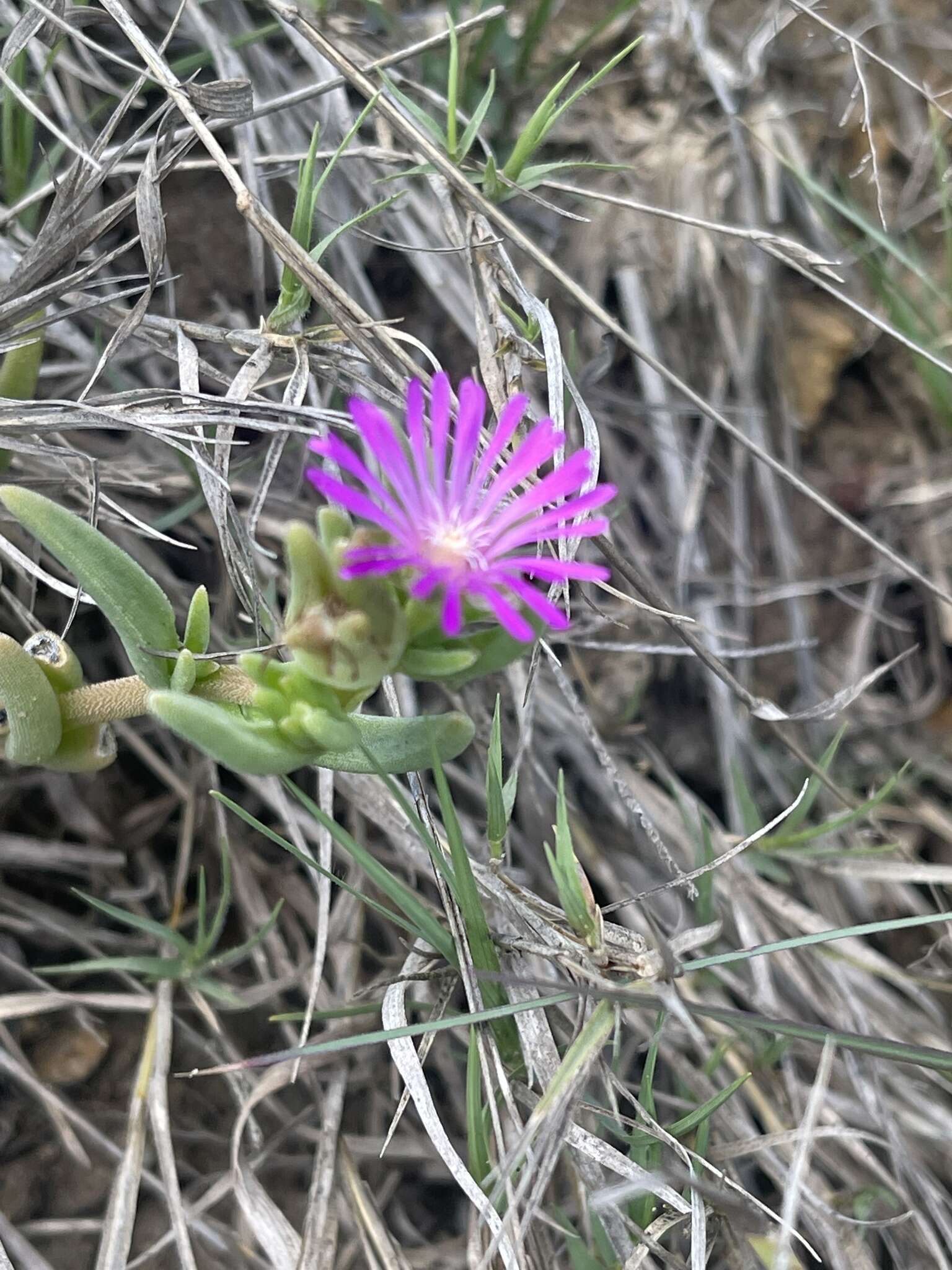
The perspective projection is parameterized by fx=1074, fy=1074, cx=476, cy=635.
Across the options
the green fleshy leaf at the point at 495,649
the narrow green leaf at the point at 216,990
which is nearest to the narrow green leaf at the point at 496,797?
the green fleshy leaf at the point at 495,649

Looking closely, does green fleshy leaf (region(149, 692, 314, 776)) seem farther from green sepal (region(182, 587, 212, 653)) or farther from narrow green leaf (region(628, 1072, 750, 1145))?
narrow green leaf (region(628, 1072, 750, 1145))

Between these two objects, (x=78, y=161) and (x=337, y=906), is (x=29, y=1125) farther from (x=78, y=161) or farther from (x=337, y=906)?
(x=78, y=161)

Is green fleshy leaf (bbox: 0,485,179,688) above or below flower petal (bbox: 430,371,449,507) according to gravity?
below

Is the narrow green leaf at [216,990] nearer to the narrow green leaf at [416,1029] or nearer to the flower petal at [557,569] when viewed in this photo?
the narrow green leaf at [416,1029]

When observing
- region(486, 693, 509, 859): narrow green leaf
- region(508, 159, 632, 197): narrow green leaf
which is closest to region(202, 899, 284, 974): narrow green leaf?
region(486, 693, 509, 859): narrow green leaf

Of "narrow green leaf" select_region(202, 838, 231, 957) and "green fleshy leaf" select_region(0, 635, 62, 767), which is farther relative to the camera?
"narrow green leaf" select_region(202, 838, 231, 957)
